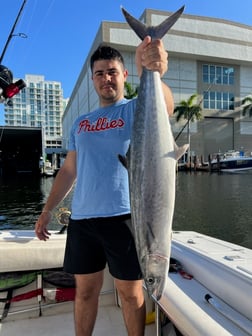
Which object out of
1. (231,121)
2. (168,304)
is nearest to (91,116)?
(168,304)

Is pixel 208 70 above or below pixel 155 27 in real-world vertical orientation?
above

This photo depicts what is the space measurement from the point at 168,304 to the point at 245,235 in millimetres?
7017

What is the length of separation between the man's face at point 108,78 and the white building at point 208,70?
109 ft

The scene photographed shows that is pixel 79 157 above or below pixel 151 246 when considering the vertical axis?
above

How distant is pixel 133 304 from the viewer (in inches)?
66.4

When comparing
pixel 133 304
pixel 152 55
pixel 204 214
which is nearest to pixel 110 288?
pixel 133 304

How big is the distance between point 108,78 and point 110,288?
1933mm

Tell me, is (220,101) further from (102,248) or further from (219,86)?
(102,248)

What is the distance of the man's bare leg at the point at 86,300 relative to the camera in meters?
1.82

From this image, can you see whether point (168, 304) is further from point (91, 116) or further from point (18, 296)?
point (18, 296)

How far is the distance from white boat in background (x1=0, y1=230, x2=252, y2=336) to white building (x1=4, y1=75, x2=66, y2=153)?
3112 inches

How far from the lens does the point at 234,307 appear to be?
169 cm

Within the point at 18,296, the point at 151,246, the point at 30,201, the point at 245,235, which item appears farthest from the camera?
the point at 30,201

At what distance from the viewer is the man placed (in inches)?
64.6
